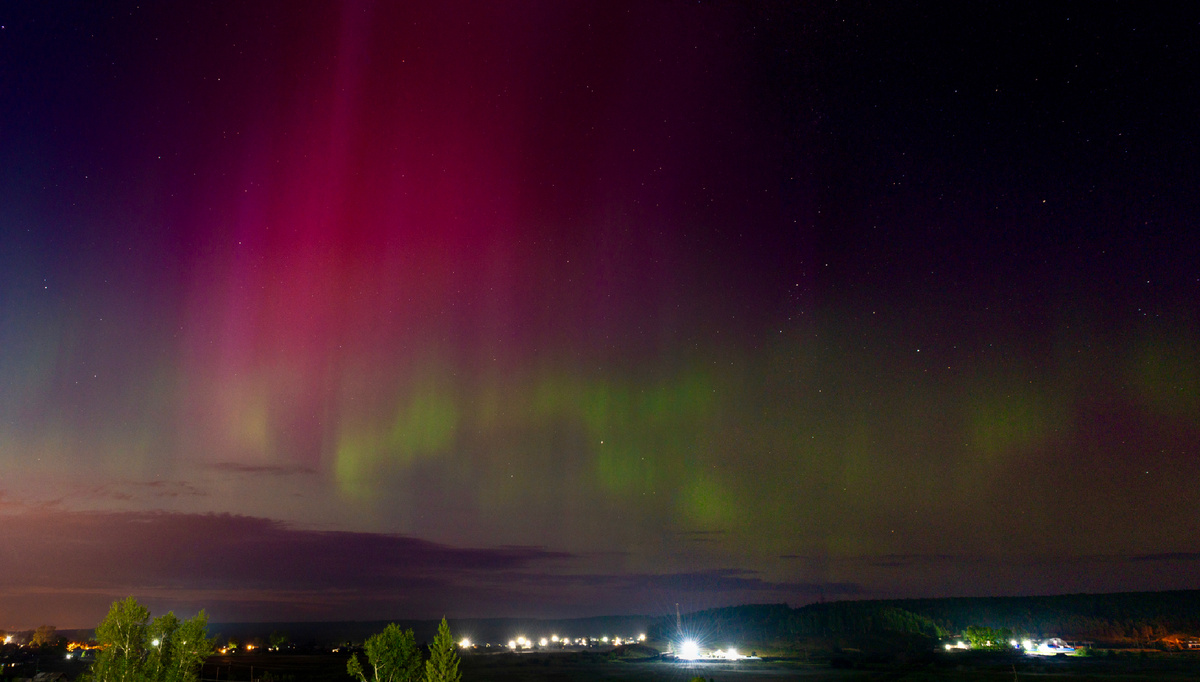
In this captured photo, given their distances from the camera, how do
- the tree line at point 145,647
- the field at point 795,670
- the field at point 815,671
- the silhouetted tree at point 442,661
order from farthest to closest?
the field at point 815,671 → the field at point 795,670 → the tree line at point 145,647 → the silhouetted tree at point 442,661

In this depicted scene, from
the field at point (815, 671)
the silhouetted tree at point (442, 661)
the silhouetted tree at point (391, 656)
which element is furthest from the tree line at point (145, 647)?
the field at point (815, 671)

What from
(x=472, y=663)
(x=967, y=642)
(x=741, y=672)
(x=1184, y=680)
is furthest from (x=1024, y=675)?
(x=967, y=642)

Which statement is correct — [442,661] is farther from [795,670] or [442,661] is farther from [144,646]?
[795,670]

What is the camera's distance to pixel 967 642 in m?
159

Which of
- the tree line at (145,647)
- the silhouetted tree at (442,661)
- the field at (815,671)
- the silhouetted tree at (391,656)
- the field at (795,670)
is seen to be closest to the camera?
the silhouetted tree at (442,661)

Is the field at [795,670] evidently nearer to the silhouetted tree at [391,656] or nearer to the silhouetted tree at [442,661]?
the silhouetted tree at [391,656]

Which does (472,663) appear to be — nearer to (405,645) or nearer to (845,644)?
(405,645)

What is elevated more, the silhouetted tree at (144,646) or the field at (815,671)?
the silhouetted tree at (144,646)

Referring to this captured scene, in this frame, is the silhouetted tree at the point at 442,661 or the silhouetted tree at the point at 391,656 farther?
the silhouetted tree at the point at 391,656

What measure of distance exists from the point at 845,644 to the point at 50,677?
164 m

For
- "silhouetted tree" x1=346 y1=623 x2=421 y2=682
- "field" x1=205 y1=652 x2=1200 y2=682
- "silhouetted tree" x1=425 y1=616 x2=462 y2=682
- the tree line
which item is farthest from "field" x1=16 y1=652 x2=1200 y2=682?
"silhouetted tree" x1=425 y1=616 x2=462 y2=682

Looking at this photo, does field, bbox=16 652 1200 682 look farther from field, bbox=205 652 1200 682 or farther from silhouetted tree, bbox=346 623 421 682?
silhouetted tree, bbox=346 623 421 682

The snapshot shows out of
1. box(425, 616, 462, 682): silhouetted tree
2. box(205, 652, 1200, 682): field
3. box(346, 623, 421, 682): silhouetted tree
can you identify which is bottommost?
box(205, 652, 1200, 682): field

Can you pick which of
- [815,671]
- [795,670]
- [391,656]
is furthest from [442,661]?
[795,670]
